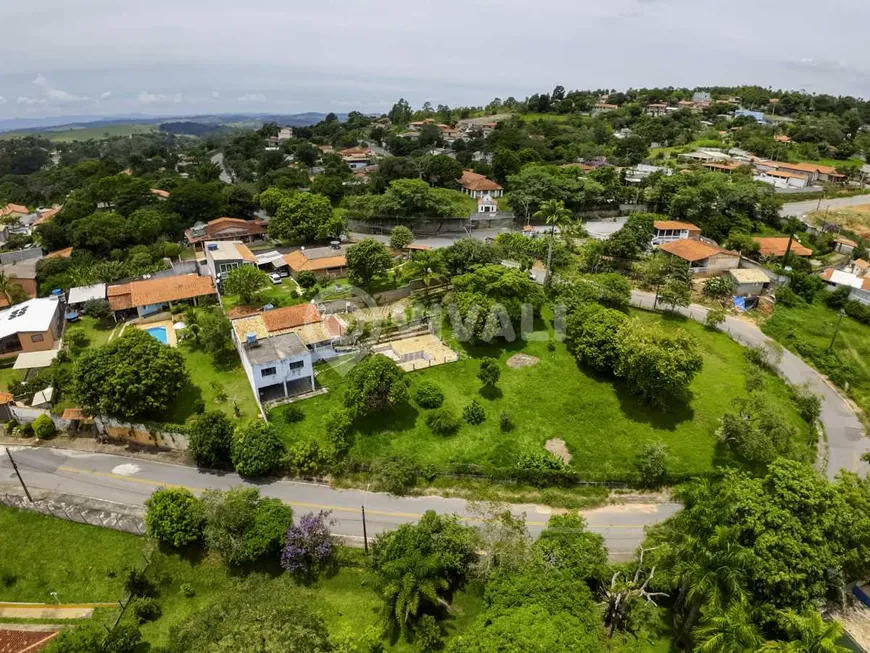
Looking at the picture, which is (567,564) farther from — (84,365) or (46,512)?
(84,365)

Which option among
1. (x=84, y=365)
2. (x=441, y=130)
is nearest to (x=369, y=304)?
(x=84, y=365)

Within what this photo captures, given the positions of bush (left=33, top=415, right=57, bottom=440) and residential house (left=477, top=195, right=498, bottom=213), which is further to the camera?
residential house (left=477, top=195, right=498, bottom=213)

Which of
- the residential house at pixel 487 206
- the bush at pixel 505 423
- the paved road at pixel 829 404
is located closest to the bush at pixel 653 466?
the bush at pixel 505 423

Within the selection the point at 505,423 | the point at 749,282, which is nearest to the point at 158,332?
the point at 505,423

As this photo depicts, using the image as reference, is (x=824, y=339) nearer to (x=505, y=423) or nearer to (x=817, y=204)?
(x=505, y=423)

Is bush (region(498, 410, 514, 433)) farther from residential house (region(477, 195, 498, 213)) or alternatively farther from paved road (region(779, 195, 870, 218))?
paved road (region(779, 195, 870, 218))

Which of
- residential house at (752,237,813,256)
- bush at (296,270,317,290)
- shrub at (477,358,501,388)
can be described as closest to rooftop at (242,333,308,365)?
shrub at (477,358,501,388)
